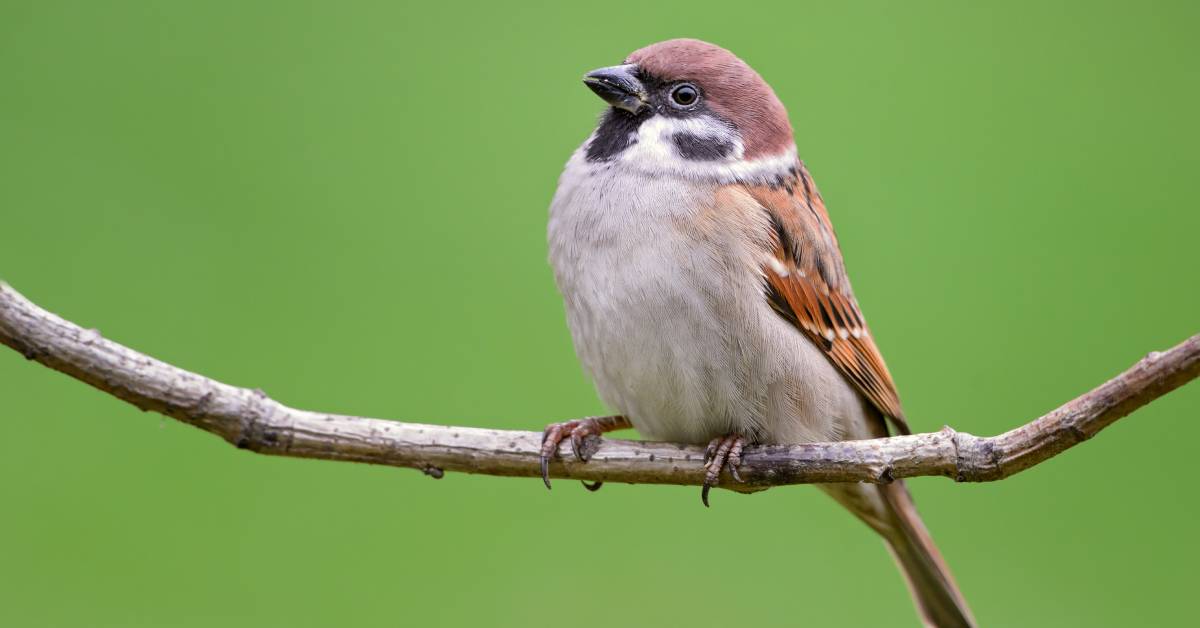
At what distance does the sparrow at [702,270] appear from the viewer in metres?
3.02

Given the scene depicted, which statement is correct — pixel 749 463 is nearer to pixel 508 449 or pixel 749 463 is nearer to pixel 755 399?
pixel 755 399

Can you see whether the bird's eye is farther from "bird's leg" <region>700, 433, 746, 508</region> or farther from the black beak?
"bird's leg" <region>700, 433, 746, 508</region>

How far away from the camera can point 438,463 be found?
9.20 ft

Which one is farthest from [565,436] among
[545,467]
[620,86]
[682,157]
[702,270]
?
[620,86]

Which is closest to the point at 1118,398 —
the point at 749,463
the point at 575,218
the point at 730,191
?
the point at 749,463

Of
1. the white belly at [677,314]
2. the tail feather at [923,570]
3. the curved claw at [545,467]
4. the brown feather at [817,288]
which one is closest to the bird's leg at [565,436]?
the curved claw at [545,467]

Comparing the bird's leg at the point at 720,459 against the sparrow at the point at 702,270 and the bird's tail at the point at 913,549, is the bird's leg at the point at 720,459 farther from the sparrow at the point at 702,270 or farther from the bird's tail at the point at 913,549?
the bird's tail at the point at 913,549

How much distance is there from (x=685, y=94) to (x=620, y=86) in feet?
0.60

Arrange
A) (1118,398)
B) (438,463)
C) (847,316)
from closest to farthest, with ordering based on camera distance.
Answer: (1118,398) → (438,463) → (847,316)

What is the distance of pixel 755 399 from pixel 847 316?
1.74ft

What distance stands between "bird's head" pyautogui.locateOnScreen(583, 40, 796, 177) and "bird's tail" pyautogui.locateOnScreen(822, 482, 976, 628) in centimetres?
111

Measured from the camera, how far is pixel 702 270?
9.90ft

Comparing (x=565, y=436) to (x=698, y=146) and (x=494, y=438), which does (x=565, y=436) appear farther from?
(x=698, y=146)

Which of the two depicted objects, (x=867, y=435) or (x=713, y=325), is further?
(x=867, y=435)
